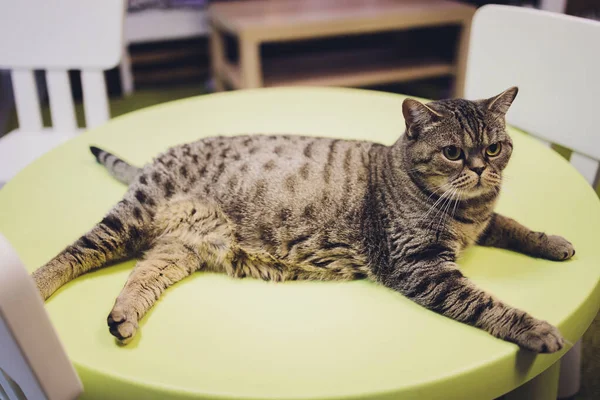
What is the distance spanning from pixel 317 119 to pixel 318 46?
2705mm

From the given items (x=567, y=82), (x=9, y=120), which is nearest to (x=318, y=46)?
(x=9, y=120)

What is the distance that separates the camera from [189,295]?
0.96 meters

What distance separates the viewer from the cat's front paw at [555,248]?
38.1 inches

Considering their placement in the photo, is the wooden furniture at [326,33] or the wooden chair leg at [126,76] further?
the wooden chair leg at [126,76]

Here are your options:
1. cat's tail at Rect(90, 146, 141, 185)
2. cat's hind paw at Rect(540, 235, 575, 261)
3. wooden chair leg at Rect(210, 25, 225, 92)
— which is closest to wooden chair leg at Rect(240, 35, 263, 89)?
wooden chair leg at Rect(210, 25, 225, 92)

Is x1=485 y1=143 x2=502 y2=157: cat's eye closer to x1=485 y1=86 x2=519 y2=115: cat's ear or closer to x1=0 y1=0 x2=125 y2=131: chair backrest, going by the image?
x1=485 y1=86 x2=519 y2=115: cat's ear

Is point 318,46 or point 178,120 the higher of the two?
point 178,120

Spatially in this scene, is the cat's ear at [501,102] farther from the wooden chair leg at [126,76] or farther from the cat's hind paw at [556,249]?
the wooden chair leg at [126,76]

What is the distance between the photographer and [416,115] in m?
1.06

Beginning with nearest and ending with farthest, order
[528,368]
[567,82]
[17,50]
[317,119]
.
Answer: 1. [528,368]
2. [567,82]
3. [317,119]
4. [17,50]

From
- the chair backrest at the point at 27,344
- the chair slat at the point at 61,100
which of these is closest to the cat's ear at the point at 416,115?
the chair backrest at the point at 27,344

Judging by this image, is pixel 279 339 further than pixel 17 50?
No

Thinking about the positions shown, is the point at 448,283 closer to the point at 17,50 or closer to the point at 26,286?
the point at 26,286

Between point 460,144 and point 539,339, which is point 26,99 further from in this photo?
point 539,339
